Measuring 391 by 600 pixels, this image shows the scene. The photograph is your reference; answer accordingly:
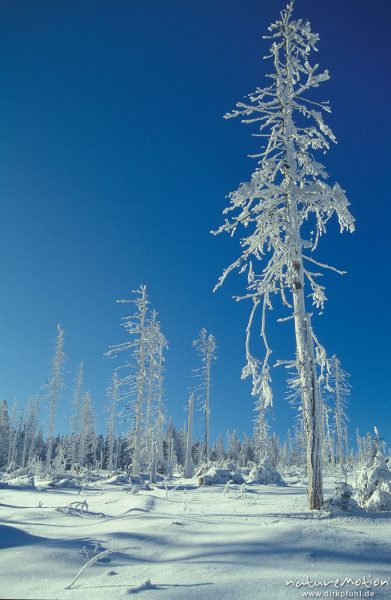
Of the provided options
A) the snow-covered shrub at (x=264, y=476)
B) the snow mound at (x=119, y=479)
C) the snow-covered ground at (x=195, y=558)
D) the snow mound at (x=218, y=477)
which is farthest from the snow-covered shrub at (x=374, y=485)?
the snow mound at (x=119, y=479)

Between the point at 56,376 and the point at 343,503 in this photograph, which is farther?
the point at 56,376

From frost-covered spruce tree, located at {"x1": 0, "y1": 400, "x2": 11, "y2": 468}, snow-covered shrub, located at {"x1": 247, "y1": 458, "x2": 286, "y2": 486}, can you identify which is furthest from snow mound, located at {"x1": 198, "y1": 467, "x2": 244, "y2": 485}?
frost-covered spruce tree, located at {"x1": 0, "y1": 400, "x2": 11, "y2": 468}

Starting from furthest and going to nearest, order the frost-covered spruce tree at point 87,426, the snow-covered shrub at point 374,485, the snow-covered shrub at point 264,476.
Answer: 1. the frost-covered spruce tree at point 87,426
2. the snow-covered shrub at point 264,476
3. the snow-covered shrub at point 374,485

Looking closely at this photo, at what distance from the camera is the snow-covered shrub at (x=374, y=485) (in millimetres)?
8586

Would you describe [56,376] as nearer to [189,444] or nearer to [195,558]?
[189,444]

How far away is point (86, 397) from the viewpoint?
65.9 meters

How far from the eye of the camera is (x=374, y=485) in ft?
31.0

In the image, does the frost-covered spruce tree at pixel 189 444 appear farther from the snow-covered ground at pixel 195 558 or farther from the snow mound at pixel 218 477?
the snow-covered ground at pixel 195 558

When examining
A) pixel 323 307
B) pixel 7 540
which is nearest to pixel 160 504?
pixel 7 540

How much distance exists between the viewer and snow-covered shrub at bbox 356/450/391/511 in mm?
8586

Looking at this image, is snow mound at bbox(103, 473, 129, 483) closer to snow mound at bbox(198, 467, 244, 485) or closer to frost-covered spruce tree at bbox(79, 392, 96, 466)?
snow mound at bbox(198, 467, 244, 485)

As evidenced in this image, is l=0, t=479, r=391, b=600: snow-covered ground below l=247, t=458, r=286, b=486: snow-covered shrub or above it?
above

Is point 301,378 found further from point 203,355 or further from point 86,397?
point 86,397

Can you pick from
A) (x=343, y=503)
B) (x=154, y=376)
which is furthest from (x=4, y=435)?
(x=343, y=503)
